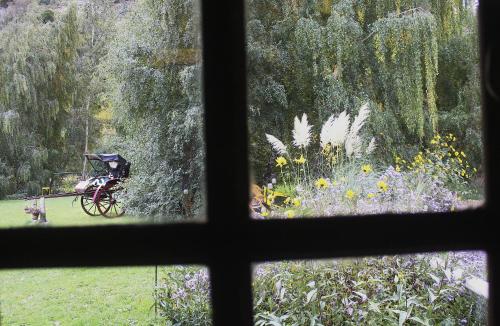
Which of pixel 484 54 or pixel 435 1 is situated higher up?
pixel 435 1

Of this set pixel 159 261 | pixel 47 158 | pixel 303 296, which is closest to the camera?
pixel 159 261

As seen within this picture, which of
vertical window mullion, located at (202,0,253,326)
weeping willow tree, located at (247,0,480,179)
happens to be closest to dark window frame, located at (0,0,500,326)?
vertical window mullion, located at (202,0,253,326)

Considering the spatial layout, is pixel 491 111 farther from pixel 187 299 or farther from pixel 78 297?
pixel 78 297

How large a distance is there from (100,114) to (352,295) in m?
2.72

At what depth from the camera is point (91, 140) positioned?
377 cm

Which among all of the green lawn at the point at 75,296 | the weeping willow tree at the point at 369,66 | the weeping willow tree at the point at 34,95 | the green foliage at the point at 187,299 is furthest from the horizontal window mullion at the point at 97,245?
the weeping willow tree at the point at 34,95

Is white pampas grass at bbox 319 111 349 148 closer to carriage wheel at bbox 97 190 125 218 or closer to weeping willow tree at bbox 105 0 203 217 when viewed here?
weeping willow tree at bbox 105 0 203 217

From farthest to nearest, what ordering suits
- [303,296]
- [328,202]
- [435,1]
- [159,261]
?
[435,1]
[328,202]
[303,296]
[159,261]

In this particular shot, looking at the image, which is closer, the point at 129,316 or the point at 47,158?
the point at 129,316

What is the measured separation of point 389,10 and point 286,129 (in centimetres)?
102

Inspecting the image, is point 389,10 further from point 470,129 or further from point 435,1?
point 470,129

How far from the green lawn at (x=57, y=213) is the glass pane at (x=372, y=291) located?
5.26ft

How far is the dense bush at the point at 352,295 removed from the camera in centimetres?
159

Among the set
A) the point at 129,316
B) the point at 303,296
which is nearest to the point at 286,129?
the point at 129,316
